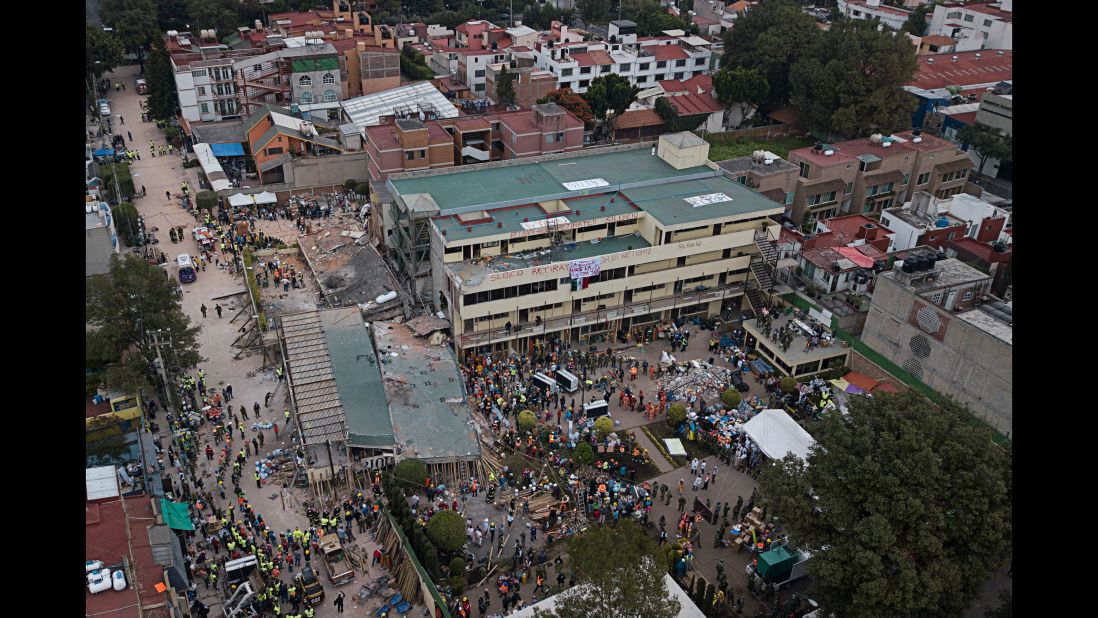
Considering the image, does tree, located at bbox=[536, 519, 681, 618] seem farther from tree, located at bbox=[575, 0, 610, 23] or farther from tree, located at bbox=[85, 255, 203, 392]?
tree, located at bbox=[575, 0, 610, 23]

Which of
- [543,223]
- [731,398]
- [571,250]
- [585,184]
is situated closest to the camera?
[731,398]

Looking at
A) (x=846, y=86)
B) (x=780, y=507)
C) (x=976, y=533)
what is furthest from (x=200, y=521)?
(x=846, y=86)

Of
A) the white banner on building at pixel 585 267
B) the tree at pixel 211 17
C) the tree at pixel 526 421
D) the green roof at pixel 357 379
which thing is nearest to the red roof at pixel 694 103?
the white banner on building at pixel 585 267

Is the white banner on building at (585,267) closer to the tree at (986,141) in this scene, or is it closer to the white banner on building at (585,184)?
the white banner on building at (585,184)

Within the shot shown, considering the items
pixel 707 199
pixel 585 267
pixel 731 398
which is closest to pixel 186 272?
pixel 585 267

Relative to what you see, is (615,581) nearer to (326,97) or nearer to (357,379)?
(357,379)

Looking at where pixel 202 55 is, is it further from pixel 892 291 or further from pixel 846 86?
pixel 892 291
